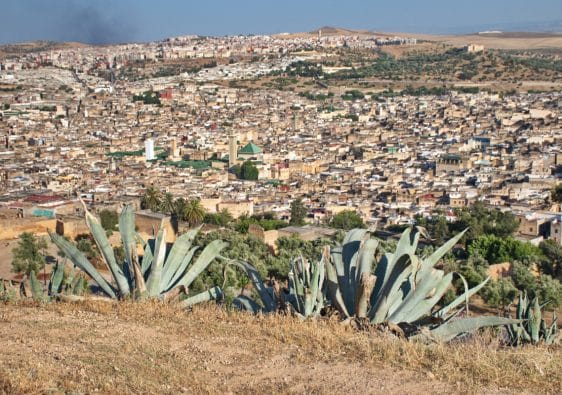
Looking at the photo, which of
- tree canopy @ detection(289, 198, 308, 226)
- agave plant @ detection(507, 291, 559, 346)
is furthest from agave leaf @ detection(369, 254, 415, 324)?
tree canopy @ detection(289, 198, 308, 226)

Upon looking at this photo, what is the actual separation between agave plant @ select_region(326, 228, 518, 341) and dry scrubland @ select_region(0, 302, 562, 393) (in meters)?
0.17

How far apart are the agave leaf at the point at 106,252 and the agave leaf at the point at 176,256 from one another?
0.23 m

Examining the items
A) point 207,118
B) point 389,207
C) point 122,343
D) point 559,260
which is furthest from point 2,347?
point 207,118

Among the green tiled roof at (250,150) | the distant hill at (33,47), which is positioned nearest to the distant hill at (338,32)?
the distant hill at (33,47)

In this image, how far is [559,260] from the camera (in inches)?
557

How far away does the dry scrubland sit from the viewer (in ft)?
11.1

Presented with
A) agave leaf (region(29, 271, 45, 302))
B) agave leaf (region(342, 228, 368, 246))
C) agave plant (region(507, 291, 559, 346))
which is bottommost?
agave plant (region(507, 291, 559, 346))

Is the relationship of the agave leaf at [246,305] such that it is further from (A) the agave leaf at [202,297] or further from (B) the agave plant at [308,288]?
(B) the agave plant at [308,288]

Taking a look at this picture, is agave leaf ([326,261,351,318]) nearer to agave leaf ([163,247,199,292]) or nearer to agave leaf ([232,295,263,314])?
agave leaf ([232,295,263,314])

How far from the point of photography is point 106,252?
4.92 m

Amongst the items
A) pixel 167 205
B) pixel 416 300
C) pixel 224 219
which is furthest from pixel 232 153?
pixel 416 300

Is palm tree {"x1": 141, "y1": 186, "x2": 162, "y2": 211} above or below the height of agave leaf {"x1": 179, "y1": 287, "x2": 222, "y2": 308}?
below

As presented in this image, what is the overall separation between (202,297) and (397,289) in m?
1.26

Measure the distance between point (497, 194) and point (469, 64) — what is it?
2377 inches
